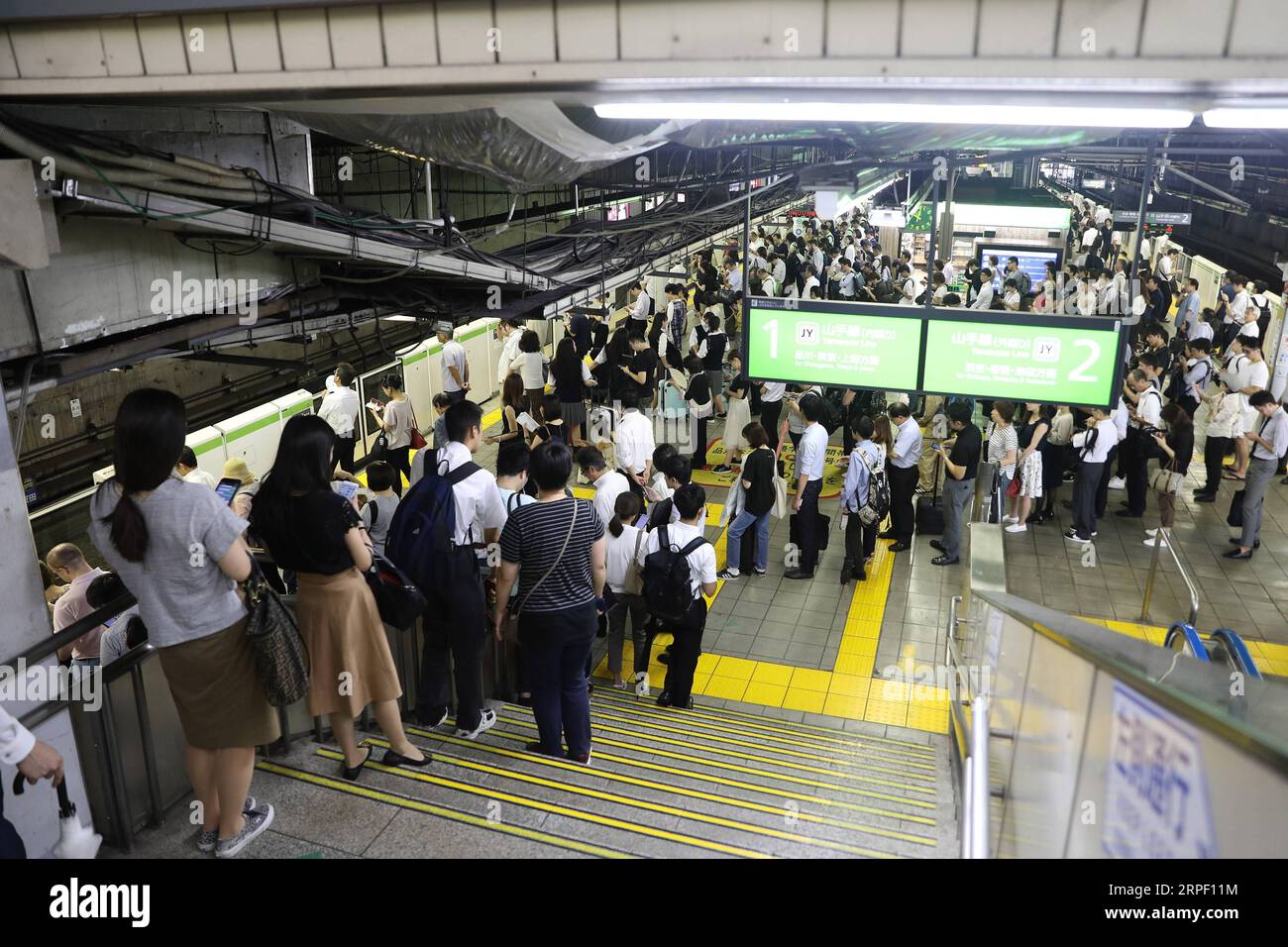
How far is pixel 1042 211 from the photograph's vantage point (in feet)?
47.7

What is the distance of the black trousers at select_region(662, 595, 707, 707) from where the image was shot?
554cm

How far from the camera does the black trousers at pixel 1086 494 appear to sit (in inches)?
365

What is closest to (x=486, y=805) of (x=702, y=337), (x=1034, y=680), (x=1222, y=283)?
(x=1034, y=680)

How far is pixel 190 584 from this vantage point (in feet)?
9.34

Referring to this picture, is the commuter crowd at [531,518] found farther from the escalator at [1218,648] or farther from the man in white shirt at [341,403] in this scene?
the escalator at [1218,648]

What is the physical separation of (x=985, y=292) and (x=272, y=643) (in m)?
13.6

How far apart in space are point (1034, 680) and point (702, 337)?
8.91 m

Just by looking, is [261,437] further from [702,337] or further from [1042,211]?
[1042,211]

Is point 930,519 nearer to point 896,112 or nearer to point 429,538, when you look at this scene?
point 429,538

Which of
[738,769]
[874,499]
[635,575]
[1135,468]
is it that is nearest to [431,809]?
[738,769]

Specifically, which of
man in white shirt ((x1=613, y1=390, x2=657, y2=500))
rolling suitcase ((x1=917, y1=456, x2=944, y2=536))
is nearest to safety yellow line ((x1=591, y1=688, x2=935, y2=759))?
man in white shirt ((x1=613, y1=390, x2=657, y2=500))

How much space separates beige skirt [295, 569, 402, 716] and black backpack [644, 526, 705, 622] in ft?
6.75

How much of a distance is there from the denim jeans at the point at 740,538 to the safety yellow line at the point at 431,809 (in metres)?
5.09

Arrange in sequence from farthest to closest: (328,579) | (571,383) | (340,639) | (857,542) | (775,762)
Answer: (571,383), (857,542), (775,762), (340,639), (328,579)
